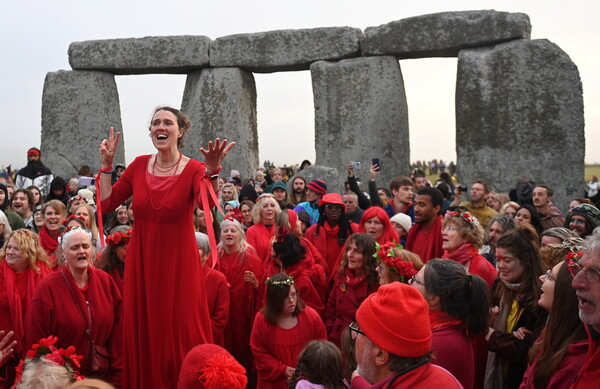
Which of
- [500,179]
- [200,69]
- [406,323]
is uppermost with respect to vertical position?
[200,69]

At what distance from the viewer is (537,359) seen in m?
3.12

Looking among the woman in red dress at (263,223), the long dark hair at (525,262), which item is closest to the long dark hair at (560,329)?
the long dark hair at (525,262)

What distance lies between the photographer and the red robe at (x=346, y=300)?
525 cm

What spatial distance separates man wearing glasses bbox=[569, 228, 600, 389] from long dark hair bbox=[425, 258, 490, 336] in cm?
88

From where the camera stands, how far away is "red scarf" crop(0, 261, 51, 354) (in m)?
4.63

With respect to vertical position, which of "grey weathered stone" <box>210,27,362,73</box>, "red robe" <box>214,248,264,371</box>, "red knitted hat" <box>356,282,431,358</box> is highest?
"grey weathered stone" <box>210,27,362,73</box>

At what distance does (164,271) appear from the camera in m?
3.84

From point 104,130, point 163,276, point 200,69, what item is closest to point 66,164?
point 104,130

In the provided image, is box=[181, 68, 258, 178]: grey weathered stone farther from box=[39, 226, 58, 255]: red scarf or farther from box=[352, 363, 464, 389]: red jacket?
box=[352, 363, 464, 389]: red jacket

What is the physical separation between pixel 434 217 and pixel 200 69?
28.3 ft

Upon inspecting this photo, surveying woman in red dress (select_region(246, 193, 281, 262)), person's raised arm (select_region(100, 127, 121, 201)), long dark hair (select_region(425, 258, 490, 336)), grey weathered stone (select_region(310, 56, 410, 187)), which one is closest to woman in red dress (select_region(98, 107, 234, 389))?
person's raised arm (select_region(100, 127, 121, 201))

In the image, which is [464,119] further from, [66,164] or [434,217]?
[66,164]

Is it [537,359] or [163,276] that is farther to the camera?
[163,276]

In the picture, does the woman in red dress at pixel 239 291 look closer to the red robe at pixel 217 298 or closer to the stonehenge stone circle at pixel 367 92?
the red robe at pixel 217 298
